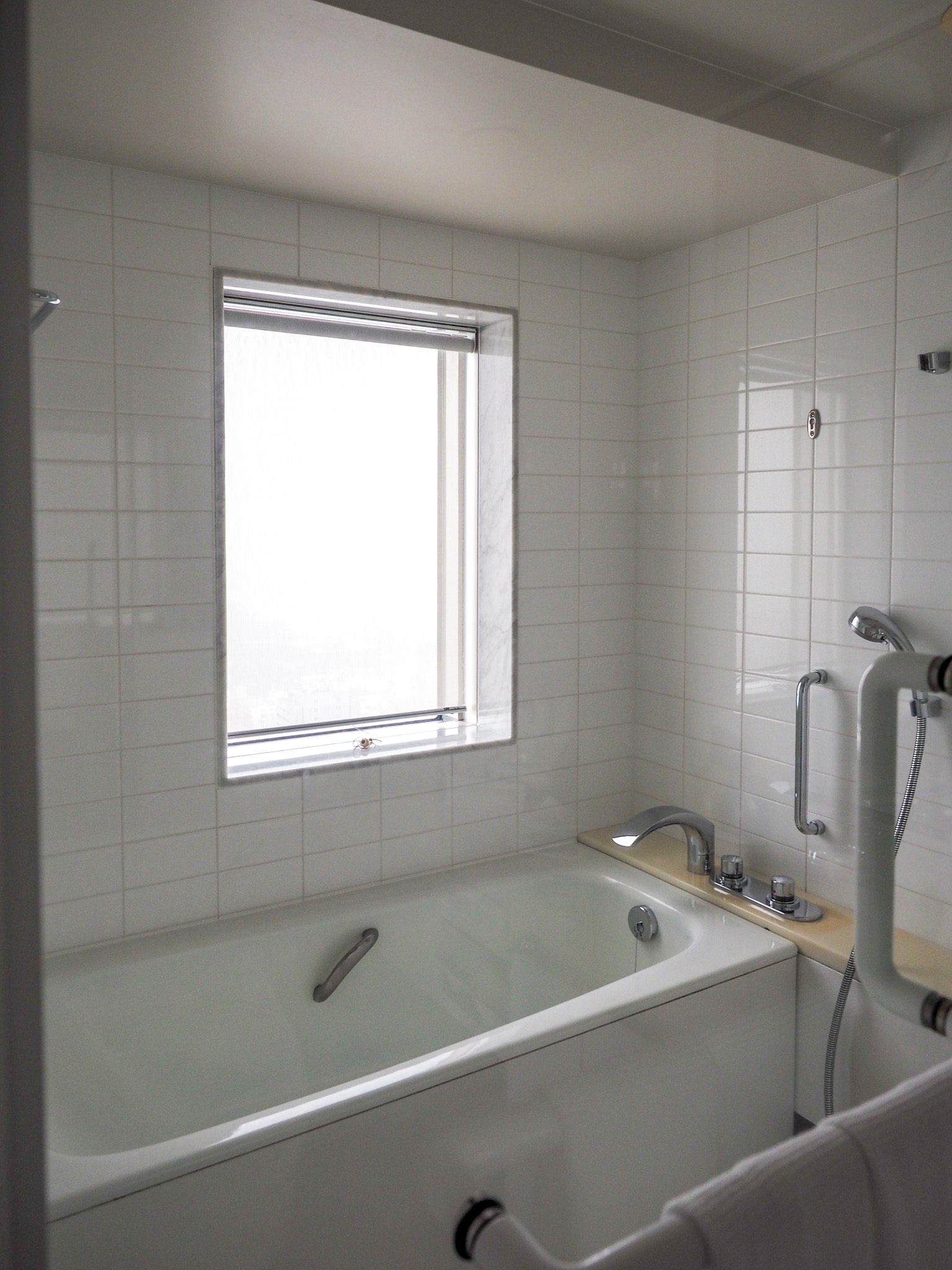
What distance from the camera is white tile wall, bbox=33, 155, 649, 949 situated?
820 millimetres

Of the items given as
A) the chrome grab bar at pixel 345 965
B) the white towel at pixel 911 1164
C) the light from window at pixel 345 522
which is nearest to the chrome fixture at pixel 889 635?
the white towel at pixel 911 1164

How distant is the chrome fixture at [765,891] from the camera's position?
1038mm

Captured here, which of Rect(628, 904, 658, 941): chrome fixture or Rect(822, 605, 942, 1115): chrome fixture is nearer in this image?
Rect(822, 605, 942, 1115): chrome fixture

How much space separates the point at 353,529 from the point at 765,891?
102cm

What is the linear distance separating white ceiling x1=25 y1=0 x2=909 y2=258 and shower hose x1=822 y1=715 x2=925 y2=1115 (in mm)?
612

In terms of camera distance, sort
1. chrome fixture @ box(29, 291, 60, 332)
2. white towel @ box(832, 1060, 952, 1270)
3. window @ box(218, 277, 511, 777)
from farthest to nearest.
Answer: window @ box(218, 277, 511, 777), white towel @ box(832, 1060, 952, 1270), chrome fixture @ box(29, 291, 60, 332)

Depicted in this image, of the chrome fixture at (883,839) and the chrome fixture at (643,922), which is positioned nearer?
the chrome fixture at (883,839)

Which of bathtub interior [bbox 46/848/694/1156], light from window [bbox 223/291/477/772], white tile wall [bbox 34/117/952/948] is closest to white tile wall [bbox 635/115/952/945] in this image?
white tile wall [bbox 34/117/952/948]

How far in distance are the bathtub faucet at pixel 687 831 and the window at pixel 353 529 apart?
10.2 inches

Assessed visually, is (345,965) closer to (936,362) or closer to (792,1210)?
(792,1210)

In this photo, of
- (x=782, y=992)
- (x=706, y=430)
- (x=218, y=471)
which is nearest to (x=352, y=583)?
(x=218, y=471)

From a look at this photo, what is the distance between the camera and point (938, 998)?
95cm

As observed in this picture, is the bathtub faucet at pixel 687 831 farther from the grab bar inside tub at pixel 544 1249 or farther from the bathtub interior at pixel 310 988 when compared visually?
the grab bar inside tub at pixel 544 1249

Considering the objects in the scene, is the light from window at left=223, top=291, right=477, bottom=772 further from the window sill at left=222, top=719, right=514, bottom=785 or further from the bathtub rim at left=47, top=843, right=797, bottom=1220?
the bathtub rim at left=47, top=843, right=797, bottom=1220
